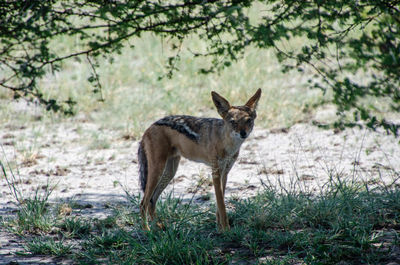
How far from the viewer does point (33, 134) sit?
31.1 feet

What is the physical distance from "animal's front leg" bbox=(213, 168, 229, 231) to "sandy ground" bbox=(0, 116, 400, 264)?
2.03ft

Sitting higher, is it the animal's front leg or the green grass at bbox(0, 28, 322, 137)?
the green grass at bbox(0, 28, 322, 137)

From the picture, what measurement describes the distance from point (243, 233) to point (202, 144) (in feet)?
3.69

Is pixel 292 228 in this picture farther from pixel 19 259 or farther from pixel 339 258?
pixel 19 259

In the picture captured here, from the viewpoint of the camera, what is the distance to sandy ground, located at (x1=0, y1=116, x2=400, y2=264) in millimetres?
6941

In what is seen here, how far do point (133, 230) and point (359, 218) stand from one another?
85.8 inches

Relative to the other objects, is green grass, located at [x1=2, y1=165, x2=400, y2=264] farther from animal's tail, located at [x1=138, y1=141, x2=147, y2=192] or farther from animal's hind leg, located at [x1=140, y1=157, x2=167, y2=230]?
animal's tail, located at [x1=138, y1=141, x2=147, y2=192]

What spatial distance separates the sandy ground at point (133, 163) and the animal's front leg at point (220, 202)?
0.62 meters

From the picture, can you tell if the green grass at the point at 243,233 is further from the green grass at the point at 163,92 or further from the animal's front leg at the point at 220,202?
the green grass at the point at 163,92

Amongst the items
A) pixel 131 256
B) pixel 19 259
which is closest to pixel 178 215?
pixel 131 256

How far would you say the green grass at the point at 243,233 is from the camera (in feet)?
15.1

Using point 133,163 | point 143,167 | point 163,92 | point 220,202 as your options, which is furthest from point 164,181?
point 163,92

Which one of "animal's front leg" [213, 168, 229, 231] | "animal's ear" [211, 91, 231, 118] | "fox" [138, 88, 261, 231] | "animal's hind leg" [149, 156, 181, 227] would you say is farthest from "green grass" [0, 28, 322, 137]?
"animal's front leg" [213, 168, 229, 231]

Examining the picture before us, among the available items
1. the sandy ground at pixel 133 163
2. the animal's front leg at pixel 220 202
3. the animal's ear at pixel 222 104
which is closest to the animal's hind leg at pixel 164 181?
the sandy ground at pixel 133 163
